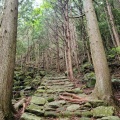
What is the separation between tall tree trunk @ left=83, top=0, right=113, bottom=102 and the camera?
5145mm

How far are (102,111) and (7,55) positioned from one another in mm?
2744

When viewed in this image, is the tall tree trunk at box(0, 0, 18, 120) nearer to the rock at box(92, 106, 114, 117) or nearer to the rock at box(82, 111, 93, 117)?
the rock at box(82, 111, 93, 117)

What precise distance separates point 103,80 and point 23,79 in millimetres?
8843

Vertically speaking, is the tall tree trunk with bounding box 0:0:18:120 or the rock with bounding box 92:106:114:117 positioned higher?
the tall tree trunk with bounding box 0:0:18:120

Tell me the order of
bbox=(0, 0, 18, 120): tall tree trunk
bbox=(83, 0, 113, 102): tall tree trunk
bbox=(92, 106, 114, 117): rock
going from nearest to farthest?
bbox=(0, 0, 18, 120): tall tree trunk → bbox=(92, 106, 114, 117): rock → bbox=(83, 0, 113, 102): tall tree trunk

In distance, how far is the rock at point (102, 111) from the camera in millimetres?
4223

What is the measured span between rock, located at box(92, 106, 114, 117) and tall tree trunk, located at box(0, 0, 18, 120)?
2.05 metres

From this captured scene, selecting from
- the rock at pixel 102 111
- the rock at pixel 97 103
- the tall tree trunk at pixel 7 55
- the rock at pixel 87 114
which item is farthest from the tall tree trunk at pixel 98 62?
the tall tree trunk at pixel 7 55

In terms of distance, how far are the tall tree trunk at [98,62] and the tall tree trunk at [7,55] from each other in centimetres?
Answer: 260

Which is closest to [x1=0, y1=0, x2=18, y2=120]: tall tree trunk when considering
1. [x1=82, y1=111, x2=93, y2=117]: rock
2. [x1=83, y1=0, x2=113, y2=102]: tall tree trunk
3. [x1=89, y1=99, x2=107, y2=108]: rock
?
[x1=82, y1=111, x2=93, y2=117]: rock

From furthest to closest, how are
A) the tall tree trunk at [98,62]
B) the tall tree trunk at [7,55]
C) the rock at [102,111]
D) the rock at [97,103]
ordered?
the tall tree trunk at [98,62], the rock at [97,103], the rock at [102,111], the tall tree trunk at [7,55]

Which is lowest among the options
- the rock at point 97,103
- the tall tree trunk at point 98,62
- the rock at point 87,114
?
the rock at point 87,114

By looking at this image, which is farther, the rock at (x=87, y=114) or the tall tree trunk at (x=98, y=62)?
the tall tree trunk at (x=98, y=62)

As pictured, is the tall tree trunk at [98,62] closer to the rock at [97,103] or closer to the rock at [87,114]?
the rock at [97,103]
